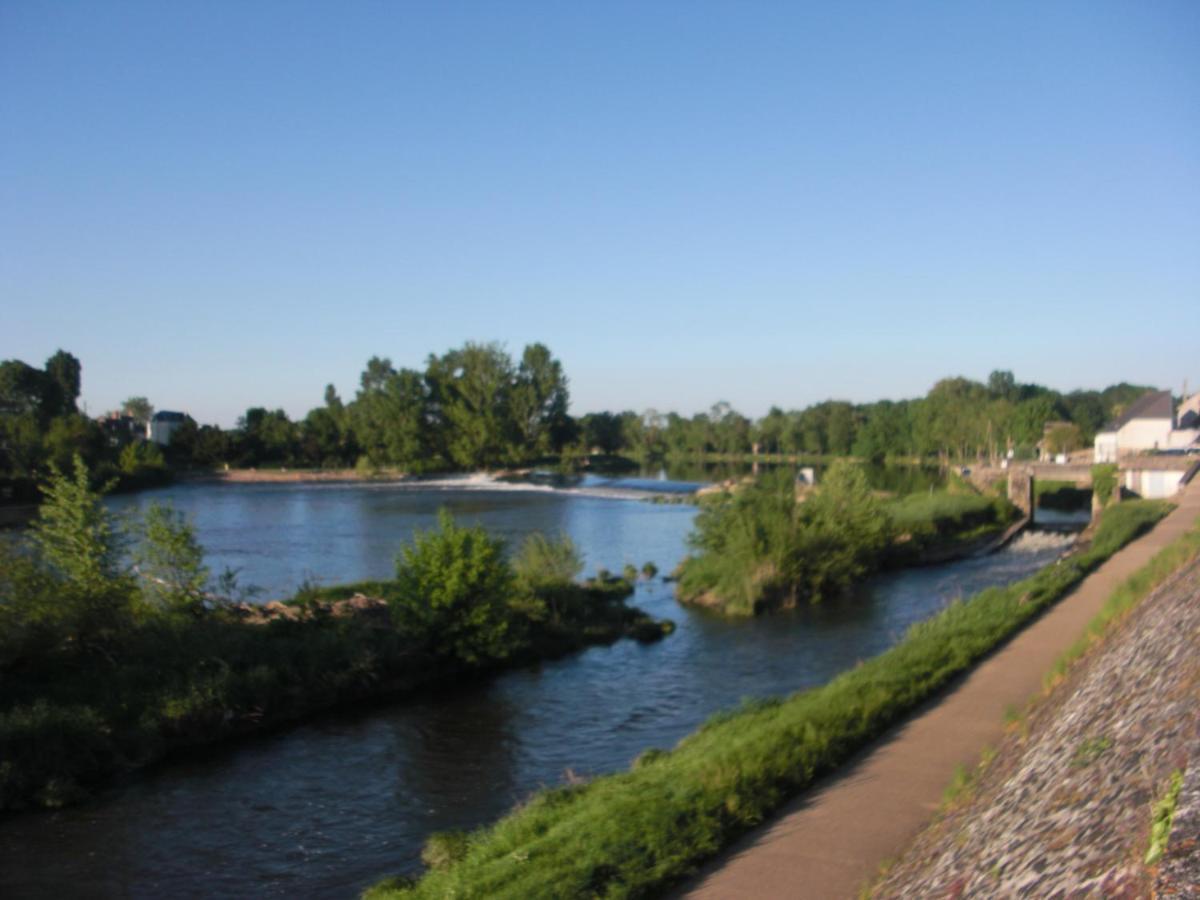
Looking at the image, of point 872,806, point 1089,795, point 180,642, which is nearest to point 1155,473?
point 872,806

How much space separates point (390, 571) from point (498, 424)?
71603 mm

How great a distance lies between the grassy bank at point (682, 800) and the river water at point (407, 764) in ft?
7.07

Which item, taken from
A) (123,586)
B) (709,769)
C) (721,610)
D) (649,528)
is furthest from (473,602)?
(649,528)

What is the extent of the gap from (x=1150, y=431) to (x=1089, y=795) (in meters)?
77.5

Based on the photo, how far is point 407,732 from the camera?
1939 centimetres

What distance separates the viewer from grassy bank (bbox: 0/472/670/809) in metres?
17.1

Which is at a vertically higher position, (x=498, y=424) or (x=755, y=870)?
(x=498, y=424)

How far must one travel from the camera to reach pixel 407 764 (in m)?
17.5

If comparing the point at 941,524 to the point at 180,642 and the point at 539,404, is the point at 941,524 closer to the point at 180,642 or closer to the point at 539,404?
the point at 180,642

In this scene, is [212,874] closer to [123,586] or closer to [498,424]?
[123,586]

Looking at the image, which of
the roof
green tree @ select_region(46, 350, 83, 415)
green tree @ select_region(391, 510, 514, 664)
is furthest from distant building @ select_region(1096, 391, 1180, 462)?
green tree @ select_region(46, 350, 83, 415)

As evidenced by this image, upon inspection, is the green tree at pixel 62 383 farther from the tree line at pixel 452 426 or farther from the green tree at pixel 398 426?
the green tree at pixel 398 426

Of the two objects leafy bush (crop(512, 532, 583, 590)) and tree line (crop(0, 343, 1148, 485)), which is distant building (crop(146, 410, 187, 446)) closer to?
tree line (crop(0, 343, 1148, 485))

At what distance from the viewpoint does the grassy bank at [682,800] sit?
8.62m
